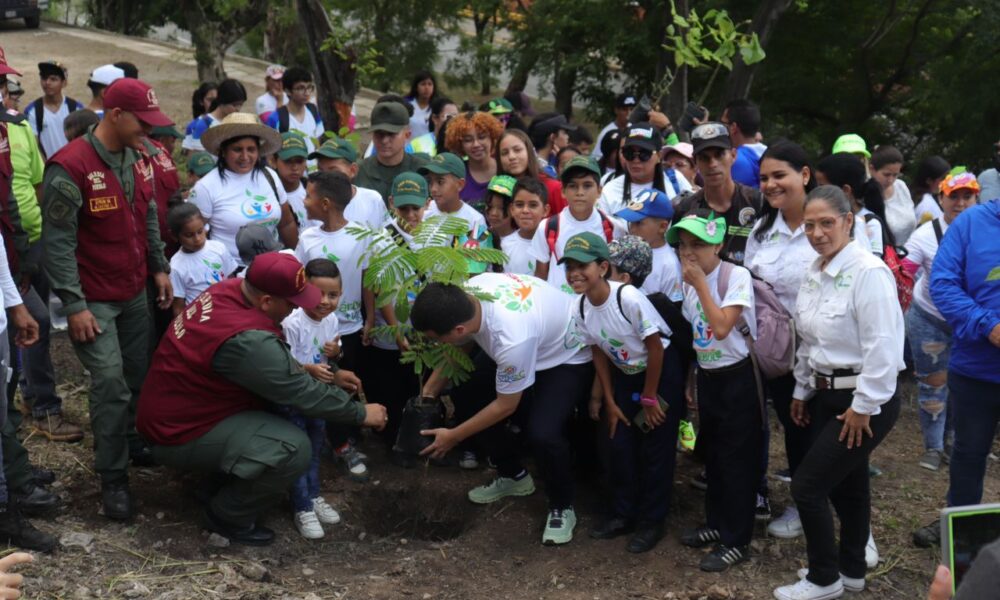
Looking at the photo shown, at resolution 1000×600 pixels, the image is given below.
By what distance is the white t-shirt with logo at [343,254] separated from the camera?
234 inches

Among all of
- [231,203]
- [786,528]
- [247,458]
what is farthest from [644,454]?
[231,203]

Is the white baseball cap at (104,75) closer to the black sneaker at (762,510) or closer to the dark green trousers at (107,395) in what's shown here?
the dark green trousers at (107,395)

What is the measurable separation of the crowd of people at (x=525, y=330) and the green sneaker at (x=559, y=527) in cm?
1

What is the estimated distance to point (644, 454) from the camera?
5.40m

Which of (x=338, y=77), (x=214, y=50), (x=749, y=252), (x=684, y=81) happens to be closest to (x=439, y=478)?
(x=749, y=252)

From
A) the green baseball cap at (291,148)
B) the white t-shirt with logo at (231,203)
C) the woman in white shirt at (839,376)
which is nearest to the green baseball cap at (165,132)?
the white t-shirt with logo at (231,203)

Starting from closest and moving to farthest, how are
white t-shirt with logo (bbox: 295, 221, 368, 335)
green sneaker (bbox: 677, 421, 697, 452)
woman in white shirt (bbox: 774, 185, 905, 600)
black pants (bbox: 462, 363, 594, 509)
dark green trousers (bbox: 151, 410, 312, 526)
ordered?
woman in white shirt (bbox: 774, 185, 905, 600) < dark green trousers (bbox: 151, 410, 312, 526) < black pants (bbox: 462, 363, 594, 509) < white t-shirt with logo (bbox: 295, 221, 368, 335) < green sneaker (bbox: 677, 421, 697, 452)

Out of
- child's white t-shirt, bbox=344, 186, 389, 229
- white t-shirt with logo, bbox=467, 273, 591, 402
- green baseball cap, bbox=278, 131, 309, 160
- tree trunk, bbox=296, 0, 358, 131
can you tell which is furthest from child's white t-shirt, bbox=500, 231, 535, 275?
tree trunk, bbox=296, 0, 358, 131

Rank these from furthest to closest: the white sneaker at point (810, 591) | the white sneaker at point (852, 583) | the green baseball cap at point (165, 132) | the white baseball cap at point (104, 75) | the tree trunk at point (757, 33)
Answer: the tree trunk at point (757, 33) → the white baseball cap at point (104, 75) → the green baseball cap at point (165, 132) → the white sneaker at point (852, 583) → the white sneaker at point (810, 591)

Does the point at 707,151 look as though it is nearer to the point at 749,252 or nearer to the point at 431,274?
the point at 749,252

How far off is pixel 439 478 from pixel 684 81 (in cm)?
605

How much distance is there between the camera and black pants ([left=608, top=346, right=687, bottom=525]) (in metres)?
5.30

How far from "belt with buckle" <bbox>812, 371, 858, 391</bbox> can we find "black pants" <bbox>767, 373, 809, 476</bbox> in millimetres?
450

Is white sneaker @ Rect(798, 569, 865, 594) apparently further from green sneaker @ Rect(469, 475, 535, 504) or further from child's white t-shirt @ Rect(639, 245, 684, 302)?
green sneaker @ Rect(469, 475, 535, 504)
